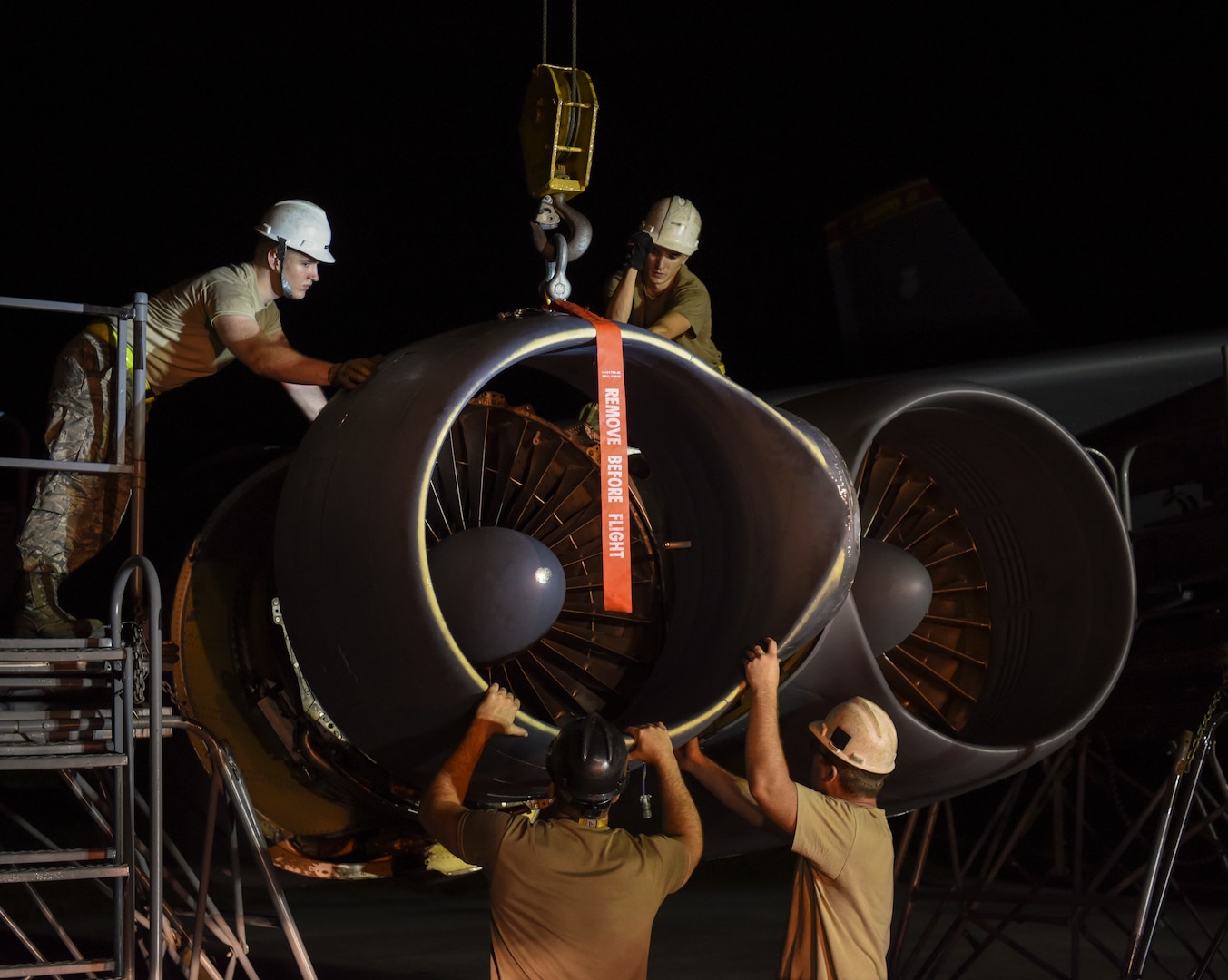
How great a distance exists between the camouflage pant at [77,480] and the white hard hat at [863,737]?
8.84 feet

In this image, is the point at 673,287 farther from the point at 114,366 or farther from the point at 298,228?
the point at 114,366

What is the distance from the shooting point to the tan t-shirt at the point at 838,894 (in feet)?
13.0

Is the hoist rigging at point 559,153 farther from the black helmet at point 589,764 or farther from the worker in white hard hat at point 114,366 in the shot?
the black helmet at point 589,764

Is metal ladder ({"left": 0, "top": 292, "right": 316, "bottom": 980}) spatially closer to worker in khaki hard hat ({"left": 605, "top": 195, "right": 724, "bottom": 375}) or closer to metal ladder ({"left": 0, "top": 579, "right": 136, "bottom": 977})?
metal ladder ({"left": 0, "top": 579, "right": 136, "bottom": 977})

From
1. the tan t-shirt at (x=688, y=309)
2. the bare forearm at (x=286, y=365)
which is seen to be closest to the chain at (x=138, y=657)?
the bare forearm at (x=286, y=365)

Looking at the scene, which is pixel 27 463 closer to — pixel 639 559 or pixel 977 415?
pixel 639 559

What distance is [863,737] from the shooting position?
13.7 ft

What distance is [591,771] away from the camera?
3576 mm

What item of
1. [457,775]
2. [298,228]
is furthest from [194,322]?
[457,775]

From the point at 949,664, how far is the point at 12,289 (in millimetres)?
12575

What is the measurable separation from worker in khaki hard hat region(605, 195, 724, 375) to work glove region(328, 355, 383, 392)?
144cm

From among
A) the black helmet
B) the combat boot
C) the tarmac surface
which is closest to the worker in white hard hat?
the combat boot

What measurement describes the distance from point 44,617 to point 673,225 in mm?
2884

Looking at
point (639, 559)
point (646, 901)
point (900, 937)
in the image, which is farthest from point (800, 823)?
point (900, 937)
